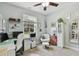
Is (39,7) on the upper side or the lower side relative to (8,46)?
upper

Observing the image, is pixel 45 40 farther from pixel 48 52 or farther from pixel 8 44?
pixel 8 44

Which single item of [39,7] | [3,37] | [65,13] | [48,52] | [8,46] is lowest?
[48,52]

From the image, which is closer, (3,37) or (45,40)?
(3,37)

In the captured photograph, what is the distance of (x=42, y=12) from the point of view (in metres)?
2.03

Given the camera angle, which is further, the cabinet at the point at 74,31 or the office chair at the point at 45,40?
the office chair at the point at 45,40

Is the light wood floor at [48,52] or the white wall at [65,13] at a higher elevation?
the white wall at [65,13]

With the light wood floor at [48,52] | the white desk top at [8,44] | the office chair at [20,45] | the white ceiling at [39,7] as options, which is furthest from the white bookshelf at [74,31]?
the white desk top at [8,44]

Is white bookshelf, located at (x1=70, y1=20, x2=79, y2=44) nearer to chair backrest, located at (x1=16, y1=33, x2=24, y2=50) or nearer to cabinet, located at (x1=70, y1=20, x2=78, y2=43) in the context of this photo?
cabinet, located at (x1=70, y1=20, x2=78, y2=43)

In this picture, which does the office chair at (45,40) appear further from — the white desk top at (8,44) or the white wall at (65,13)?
the white desk top at (8,44)

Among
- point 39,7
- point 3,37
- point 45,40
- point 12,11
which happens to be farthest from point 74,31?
point 3,37

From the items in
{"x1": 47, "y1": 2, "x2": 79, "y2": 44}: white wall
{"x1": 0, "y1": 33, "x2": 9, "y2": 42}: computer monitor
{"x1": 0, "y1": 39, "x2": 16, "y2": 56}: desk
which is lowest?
{"x1": 0, "y1": 39, "x2": 16, "y2": 56}: desk

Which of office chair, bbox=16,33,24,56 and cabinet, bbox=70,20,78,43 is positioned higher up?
cabinet, bbox=70,20,78,43

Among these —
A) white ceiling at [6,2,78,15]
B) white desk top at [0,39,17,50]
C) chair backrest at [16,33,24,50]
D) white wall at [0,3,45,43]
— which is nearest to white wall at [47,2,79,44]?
white ceiling at [6,2,78,15]

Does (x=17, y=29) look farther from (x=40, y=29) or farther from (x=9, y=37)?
(x=40, y=29)
